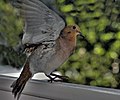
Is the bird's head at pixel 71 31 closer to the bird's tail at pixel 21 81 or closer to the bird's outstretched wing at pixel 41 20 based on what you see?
the bird's outstretched wing at pixel 41 20

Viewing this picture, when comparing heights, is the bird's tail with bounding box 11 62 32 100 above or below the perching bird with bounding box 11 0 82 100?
below

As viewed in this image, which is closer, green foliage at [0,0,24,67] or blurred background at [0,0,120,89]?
blurred background at [0,0,120,89]

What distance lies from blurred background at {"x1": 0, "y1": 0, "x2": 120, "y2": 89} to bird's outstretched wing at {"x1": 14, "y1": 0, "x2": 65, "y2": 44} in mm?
21

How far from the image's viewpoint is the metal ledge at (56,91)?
0.70 meters

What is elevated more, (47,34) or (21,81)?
(47,34)

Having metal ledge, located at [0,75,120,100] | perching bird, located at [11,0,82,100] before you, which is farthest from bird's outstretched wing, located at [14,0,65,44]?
metal ledge, located at [0,75,120,100]

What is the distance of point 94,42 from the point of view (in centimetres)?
70

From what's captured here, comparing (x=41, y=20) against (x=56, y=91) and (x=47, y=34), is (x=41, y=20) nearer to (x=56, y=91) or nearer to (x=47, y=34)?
(x=47, y=34)

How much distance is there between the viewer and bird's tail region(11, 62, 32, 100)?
0.83 m

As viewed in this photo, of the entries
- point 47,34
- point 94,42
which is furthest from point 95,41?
point 47,34

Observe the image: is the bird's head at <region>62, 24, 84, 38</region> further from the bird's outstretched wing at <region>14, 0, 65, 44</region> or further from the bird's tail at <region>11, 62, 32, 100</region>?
the bird's tail at <region>11, 62, 32, 100</region>

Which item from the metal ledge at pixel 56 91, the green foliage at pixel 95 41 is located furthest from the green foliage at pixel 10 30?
the green foliage at pixel 95 41

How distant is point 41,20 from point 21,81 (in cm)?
17

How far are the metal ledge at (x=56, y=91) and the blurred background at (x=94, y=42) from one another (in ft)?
Answer: 0.06
